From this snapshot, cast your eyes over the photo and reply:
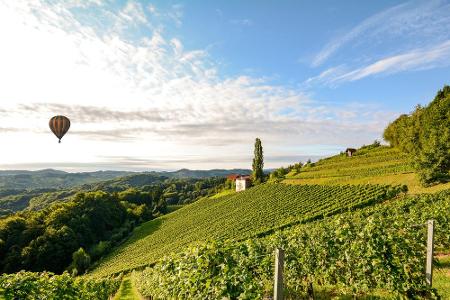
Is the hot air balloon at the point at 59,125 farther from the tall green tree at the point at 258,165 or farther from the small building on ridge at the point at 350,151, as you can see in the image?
the small building on ridge at the point at 350,151

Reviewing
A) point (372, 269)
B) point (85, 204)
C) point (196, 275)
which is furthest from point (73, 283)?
point (85, 204)

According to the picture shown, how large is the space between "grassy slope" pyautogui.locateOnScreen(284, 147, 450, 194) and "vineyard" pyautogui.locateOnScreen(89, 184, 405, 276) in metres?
2.97

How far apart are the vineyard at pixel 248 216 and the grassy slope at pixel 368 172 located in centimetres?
297

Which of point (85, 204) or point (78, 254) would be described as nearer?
point (78, 254)

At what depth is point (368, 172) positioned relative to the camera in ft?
191

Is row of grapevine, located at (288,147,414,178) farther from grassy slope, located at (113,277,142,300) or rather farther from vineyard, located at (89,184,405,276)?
grassy slope, located at (113,277,142,300)

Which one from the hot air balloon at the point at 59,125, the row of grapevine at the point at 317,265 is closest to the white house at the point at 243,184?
the hot air balloon at the point at 59,125

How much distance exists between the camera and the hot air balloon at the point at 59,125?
23.7 meters

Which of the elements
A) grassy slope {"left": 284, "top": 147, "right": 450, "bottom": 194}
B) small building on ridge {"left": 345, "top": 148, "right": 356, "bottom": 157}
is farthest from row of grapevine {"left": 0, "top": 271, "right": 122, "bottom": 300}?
small building on ridge {"left": 345, "top": 148, "right": 356, "bottom": 157}

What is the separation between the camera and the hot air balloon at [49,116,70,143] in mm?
23656

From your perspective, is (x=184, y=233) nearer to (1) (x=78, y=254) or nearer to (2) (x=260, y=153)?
(1) (x=78, y=254)

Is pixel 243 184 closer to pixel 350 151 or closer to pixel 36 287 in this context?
pixel 350 151

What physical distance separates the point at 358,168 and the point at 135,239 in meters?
53.3

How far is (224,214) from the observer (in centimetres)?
6531
